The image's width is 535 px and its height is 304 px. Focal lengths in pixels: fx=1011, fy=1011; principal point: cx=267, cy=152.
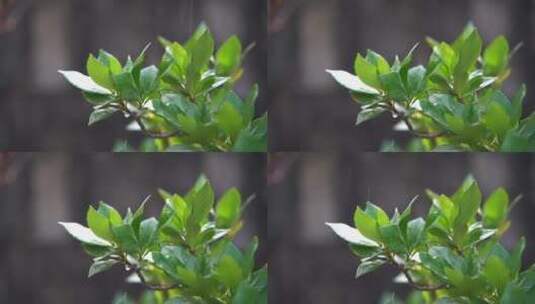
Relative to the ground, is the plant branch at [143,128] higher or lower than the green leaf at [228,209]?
higher

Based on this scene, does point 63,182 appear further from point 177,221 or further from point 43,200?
point 177,221

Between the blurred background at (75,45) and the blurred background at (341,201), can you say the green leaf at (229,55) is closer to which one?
the blurred background at (75,45)

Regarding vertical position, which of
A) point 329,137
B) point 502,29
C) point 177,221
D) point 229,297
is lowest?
point 229,297

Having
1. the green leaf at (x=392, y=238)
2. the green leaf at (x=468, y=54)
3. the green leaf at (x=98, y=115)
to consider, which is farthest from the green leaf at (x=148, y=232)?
the green leaf at (x=468, y=54)

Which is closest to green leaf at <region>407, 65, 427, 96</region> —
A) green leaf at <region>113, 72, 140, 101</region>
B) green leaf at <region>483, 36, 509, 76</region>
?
green leaf at <region>483, 36, 509, 76</region>

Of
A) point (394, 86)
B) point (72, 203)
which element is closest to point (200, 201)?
point (72, 203)

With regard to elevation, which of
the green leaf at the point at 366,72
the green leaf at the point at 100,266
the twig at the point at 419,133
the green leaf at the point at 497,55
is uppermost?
the green leaf at the point at 497,55

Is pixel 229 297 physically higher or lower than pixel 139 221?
lower

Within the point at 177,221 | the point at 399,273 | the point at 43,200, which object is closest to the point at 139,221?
the point at 177,221
